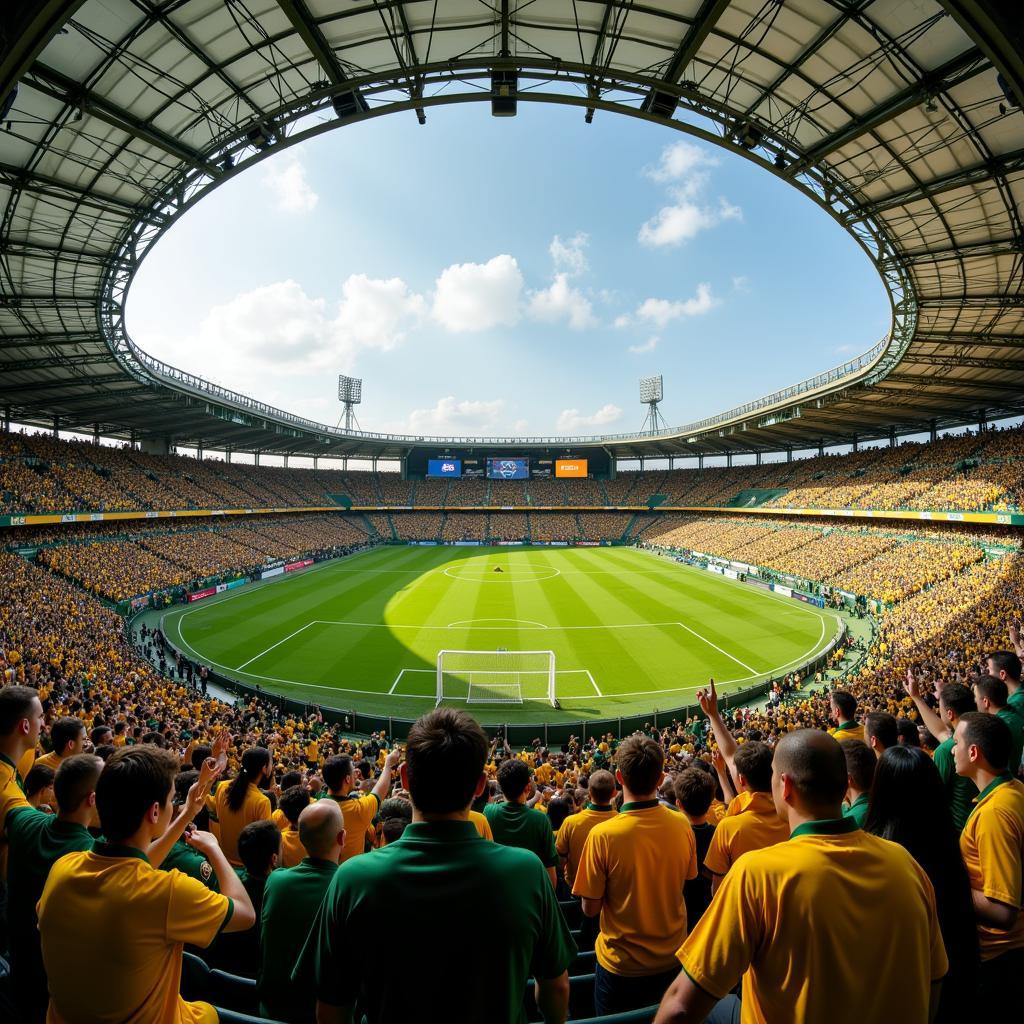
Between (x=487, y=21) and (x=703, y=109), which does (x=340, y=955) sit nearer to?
(x=487, y=21)

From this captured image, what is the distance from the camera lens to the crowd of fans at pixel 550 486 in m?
33.9

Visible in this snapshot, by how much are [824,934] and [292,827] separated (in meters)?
4.81

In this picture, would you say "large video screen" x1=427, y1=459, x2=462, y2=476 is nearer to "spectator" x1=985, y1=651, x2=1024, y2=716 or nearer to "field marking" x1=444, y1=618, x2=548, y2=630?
"field marking" x1=444, y1=618, x2=548, y2=630

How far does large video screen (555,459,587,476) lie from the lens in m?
80.6

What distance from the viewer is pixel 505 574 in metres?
47.9

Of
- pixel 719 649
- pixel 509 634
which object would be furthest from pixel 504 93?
pixel 719 649

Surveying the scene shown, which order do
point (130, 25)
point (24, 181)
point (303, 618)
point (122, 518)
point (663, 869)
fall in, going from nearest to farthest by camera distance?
1. point (663, 869)
2. point (130, 25)
3. point (24, 181)
4. point (303, 618)
5. point (122, 518)

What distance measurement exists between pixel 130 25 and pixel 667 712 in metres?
23.6

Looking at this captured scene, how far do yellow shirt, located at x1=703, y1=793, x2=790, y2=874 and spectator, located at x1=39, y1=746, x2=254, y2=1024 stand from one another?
121 inches

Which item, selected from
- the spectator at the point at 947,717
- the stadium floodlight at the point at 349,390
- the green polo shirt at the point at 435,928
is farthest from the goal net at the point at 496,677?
the stadium floodlight at the point at 349,390

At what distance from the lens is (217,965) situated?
3.84 m

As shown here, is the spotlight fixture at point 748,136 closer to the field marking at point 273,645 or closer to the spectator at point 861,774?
the spectator at point 861,774

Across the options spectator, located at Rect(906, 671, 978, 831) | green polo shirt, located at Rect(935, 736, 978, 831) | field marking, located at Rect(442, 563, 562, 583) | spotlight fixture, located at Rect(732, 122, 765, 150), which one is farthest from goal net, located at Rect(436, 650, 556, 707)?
field marking, located at Rect(442, 563, 562, 583)

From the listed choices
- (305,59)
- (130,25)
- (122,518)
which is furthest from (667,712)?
(122,518)
